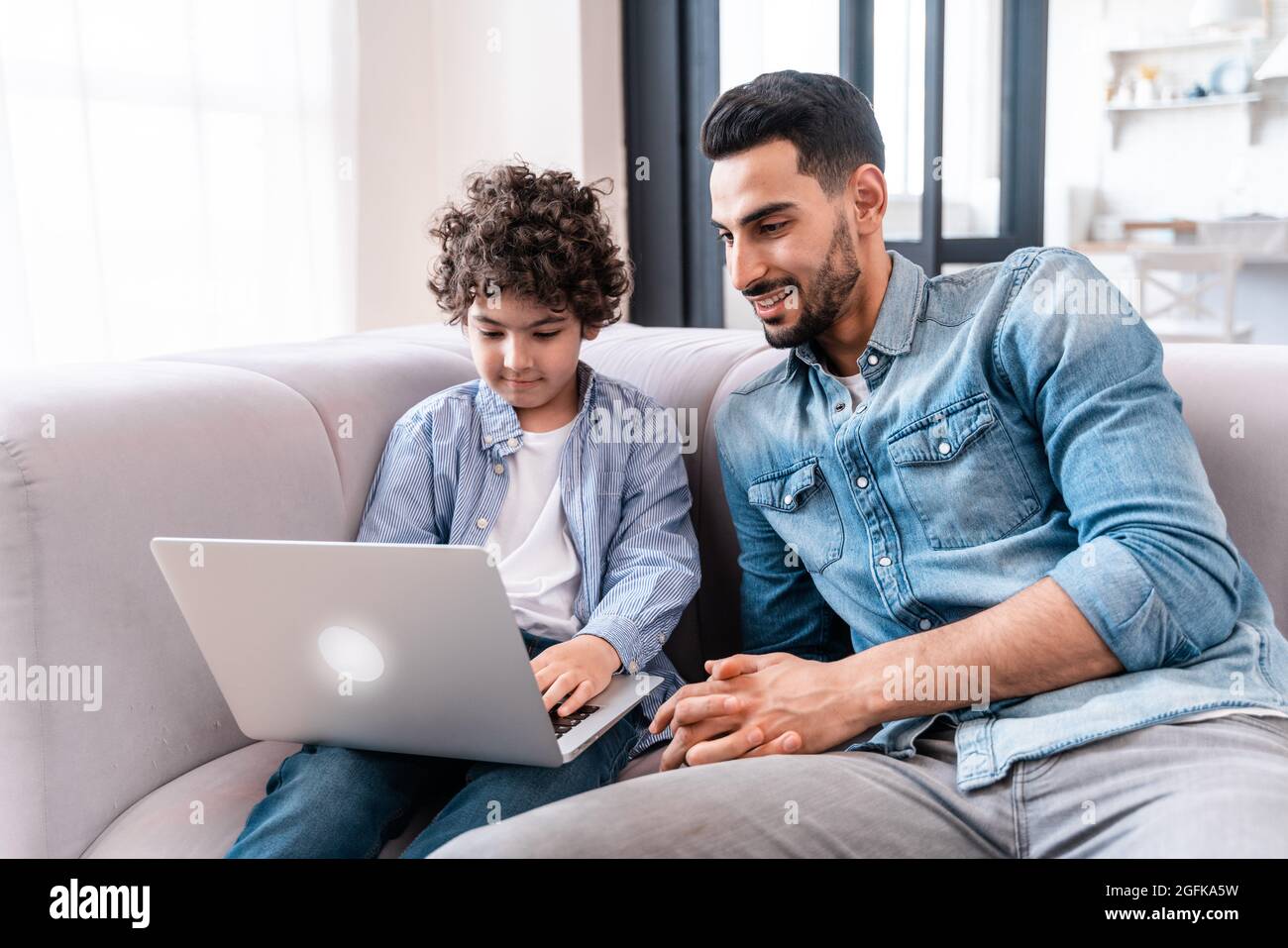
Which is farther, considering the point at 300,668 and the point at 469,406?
the point at 469,406

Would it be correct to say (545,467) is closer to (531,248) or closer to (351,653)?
(531,248)

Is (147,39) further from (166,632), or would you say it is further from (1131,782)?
(1131,782)

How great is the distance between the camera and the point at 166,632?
117 centimetres

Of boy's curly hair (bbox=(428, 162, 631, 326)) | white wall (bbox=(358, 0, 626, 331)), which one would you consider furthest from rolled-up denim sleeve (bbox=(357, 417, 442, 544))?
white wall (bbox=(358, 0, 626, 331))

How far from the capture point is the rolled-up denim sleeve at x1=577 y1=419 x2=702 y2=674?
1206mm

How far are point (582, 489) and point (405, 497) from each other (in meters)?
0.21

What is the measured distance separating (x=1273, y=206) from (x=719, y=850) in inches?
211

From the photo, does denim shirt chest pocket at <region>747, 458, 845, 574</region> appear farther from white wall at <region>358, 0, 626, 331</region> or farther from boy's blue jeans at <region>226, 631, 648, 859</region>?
white wall at <region>358, 0, 626, 331</region>

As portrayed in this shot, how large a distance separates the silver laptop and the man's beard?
18.0 inches

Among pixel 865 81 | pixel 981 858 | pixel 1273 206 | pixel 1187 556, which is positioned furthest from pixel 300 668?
pixel 1273 206

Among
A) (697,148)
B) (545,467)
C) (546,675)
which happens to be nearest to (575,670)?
(546,675)

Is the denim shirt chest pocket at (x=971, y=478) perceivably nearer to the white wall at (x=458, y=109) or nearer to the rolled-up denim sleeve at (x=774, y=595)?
the rolled-up denim sleeve at (x=774, y=595)

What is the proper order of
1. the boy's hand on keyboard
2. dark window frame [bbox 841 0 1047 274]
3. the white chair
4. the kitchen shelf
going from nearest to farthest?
the boy's hand on keyboard
dark window frame [bbox 841 0 1047 274]
the white chair
the kitchen shelf

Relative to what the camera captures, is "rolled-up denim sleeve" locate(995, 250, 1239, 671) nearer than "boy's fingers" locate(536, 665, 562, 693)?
Yes
